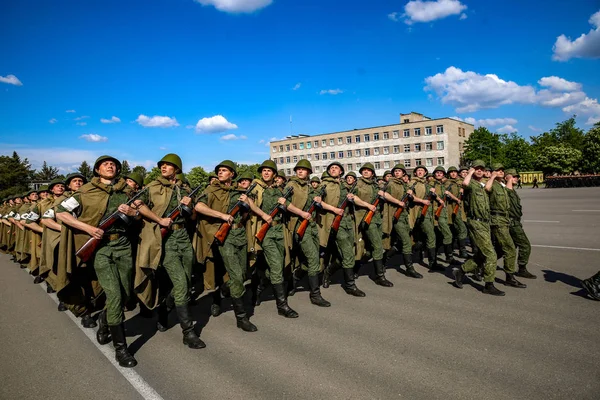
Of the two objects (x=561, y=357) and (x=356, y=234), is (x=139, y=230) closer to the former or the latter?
(x=356, y=234)

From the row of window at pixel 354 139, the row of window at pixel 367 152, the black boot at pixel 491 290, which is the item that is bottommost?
the black boot at pixel 491 290

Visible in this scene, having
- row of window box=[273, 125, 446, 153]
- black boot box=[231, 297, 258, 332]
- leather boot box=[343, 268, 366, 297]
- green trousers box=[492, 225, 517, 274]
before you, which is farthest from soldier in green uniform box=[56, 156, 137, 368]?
row of window box=[273, 125, 446, 153]

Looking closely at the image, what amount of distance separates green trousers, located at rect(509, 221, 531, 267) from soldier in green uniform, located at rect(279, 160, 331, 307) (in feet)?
12.2

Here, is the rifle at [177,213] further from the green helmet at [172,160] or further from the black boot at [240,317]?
the black boot at [240,317]

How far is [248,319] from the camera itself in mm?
5191

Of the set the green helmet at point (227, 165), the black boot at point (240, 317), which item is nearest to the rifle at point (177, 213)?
the green helmet at point (227, 165)

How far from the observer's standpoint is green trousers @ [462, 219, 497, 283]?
19.5ft

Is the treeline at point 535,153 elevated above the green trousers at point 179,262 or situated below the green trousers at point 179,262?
above

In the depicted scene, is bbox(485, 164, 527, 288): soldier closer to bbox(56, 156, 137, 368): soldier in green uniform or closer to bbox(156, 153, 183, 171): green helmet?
bbox(156, 153, 183, 171): green helmet

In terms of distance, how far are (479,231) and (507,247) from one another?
24.3 inches

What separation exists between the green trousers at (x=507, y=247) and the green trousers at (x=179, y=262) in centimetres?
506

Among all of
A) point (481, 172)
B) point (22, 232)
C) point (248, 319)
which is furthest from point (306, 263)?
point (22, 232)

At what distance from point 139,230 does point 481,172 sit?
5.69 meters

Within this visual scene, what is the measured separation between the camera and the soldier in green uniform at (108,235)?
4133mm
